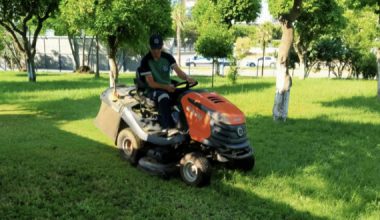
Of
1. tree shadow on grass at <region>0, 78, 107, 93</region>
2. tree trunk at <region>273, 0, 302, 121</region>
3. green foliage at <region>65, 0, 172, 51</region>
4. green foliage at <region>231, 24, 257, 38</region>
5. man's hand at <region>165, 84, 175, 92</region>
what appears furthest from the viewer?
green foliage at <region>231, 24, 257, 38</region>

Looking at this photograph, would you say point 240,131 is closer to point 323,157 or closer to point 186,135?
point 186,135

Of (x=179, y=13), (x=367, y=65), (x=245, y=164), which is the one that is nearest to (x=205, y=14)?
(x=367, y=65)

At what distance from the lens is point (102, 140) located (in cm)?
767

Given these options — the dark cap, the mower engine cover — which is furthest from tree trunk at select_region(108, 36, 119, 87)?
the mower engine cover

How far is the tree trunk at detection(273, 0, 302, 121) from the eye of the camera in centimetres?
930

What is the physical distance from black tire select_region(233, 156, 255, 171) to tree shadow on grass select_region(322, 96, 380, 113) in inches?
264

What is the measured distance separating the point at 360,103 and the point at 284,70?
4542 millimetres

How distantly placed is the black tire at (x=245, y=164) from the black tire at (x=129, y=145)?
1.39 meters

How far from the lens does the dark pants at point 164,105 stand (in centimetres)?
554

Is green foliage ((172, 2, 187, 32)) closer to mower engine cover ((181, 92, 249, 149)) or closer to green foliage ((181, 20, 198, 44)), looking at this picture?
green foliage ((181, 20, 198, 44))

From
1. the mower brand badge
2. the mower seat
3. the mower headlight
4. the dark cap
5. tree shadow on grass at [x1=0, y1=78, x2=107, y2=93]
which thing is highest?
the dark cap

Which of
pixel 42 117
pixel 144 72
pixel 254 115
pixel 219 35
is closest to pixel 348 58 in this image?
pixel 219 35

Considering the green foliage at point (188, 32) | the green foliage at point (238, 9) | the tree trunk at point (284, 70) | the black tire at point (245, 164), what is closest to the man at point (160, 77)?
the black tire at point (245, 164)

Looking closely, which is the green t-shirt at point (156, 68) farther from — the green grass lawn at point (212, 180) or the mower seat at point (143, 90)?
the green grass lawn at point (212, 180)
